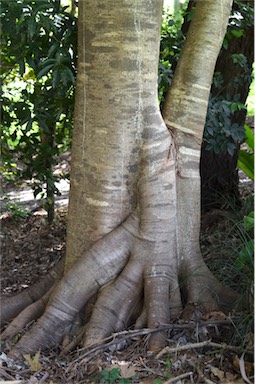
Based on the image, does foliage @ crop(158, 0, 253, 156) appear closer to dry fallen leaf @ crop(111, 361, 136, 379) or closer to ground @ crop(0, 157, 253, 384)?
ground @ crop(0, 157, 253, 384)

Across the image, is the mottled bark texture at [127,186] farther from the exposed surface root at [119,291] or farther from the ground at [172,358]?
the ground at [172,358]

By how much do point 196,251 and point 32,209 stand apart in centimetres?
346

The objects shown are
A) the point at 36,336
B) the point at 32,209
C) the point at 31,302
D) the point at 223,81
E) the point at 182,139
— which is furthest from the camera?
the point at 32,209

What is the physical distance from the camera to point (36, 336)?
416 cm

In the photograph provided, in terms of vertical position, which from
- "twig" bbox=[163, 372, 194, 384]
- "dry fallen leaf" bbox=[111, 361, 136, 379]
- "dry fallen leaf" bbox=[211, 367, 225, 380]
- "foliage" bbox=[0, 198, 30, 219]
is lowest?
"foliage" bbox=[0, 198, 30, 219]

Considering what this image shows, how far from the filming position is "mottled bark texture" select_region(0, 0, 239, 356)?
4141 millimetres

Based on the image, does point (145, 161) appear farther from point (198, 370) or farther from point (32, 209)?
point (32, 209)

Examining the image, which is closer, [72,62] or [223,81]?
[72,62]

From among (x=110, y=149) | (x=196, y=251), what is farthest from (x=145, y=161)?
(x=196, y=251)

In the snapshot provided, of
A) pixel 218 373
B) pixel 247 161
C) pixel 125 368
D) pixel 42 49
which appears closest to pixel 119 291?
pixel 125 368

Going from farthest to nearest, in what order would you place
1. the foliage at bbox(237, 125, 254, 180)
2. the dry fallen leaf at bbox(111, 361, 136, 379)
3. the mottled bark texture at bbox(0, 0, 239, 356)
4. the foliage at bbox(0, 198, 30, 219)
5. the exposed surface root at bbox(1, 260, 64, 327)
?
the foliage at bbox(0, 198, 30, 219) < the foliage at bbox(237, 125, 254, 180) < the exposed surface root at bbox(1, 260, 64, 327) < the mottled bark texture at bbox(0, 0, 239, 356) < the dry fallen leaf at bbox(111, 361, 136, 379)

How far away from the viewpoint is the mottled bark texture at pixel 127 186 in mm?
4141

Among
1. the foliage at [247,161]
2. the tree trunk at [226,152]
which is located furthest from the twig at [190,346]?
the foliage at [247,161]

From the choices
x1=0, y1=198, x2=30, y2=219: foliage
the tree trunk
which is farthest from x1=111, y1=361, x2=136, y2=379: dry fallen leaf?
x1=0, y1=198, x2=30, y2=219: foliage
